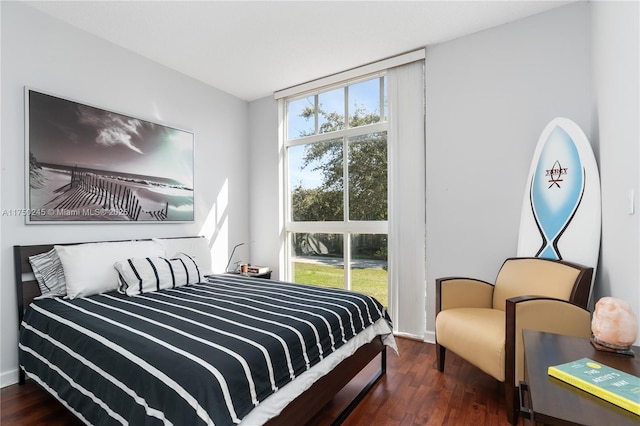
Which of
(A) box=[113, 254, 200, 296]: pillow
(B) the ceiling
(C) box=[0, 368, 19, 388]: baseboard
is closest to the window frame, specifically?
(B) the ceiling

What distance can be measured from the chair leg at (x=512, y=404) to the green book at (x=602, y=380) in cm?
103

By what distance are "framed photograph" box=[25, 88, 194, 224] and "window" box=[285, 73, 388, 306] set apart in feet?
4.30

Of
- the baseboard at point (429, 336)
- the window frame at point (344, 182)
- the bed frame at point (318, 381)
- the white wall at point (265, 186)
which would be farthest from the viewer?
the white wall at point (265, 186)

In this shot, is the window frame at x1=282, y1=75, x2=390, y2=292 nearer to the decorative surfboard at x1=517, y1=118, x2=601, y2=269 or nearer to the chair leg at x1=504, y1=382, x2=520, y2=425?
the decorative surfboard at x1=517, y1=118, x2=601, y2=269

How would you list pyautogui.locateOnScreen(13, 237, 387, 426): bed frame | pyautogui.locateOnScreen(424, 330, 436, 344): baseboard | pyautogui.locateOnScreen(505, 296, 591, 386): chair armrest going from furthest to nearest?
pyautogui.locateOnScreen(424, 330, 436, 344): baseboard, pyautogui.locateOnScreen(505, 296, 591, 386): chair armrest, pyautogui.locateOnScreen(13, 237, 387, 426): bed frame

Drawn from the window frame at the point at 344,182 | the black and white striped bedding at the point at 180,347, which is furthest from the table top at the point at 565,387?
the window frame at the point at 344,182

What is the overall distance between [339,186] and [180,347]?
266cm

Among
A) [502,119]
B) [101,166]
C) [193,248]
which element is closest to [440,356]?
[502,119]

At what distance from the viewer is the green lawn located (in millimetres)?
3463

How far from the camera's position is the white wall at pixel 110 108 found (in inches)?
89.4

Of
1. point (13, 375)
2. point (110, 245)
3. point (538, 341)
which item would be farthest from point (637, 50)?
point (13, 375)

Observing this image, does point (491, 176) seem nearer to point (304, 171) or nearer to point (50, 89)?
point (304, 171)

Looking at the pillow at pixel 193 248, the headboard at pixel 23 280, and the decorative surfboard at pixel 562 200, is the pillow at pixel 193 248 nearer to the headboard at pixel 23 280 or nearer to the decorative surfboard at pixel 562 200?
the headboard at pixel 23 280

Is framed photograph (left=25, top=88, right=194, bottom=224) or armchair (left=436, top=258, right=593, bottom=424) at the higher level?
framed photograph (left=25, top=88, right=194, bottom=224)
